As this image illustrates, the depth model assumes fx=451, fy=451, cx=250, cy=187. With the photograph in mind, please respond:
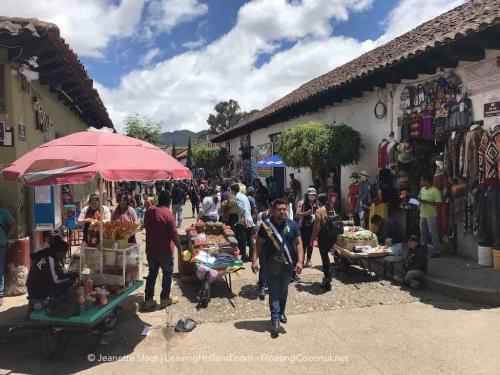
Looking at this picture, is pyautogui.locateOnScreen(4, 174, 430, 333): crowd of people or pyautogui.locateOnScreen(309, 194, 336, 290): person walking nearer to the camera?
pyautogui.locateOnScreen(4, 174, 430, 333): crowd of people

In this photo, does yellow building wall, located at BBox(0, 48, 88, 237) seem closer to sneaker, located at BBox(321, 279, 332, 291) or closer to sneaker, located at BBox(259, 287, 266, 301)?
sneaker, located at BBox(259, 287, 266, 301)

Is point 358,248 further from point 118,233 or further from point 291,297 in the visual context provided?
point 118,233

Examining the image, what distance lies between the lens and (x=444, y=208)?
8.77 metres

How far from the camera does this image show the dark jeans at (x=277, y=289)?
17.5ft

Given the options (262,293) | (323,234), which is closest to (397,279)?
(323,234)

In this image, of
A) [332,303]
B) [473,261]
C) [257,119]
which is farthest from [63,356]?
[257,119]

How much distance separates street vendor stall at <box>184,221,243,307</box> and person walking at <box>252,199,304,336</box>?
120 cm

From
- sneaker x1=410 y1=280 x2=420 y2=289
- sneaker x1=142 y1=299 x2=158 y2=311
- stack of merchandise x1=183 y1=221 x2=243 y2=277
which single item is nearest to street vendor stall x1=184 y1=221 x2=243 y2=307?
stack of merchandise x1=183 y1=221 x2=243 y2=277

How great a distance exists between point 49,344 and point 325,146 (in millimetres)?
8503

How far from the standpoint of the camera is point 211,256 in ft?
22.9

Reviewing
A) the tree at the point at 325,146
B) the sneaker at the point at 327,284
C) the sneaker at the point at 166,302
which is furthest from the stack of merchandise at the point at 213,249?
the tree at the point at 325,146

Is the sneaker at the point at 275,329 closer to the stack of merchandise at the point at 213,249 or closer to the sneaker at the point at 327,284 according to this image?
the stack of merchandise at the point at 213,249

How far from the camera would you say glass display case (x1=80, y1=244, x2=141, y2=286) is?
5.31 meters

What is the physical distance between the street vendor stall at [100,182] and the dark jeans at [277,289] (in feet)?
5.40
